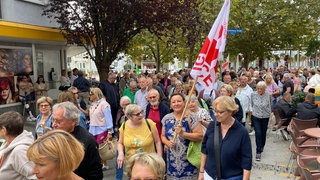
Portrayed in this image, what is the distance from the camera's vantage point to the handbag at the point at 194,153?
4086 millimetres

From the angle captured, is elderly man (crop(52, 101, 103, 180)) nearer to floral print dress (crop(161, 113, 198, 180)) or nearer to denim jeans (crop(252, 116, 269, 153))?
floral print dress (crop(161, 113, 198, 180))

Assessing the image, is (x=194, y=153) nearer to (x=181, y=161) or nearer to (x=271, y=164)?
(x=181, y=161)

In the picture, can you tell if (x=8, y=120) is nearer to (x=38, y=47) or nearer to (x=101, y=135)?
(x=101, y=135)

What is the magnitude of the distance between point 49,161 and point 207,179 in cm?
200

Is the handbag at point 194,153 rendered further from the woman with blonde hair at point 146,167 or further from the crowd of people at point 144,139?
the woman with blonde hair at point 146,167

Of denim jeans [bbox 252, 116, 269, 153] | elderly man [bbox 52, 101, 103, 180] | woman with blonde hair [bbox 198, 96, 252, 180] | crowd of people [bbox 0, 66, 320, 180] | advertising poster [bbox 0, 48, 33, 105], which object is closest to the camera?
crowd of people [bbox 0, 66, 320, 180]

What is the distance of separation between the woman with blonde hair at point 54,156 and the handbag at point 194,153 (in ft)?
6.90

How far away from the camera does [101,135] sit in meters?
5.80

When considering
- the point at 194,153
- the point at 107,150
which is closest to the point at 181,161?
the point at 194,153

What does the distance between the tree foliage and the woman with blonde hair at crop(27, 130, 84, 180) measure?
8.29 metres

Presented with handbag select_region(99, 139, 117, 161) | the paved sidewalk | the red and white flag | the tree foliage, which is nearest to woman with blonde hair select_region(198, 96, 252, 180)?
the red and white flag

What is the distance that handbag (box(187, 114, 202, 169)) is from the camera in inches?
161

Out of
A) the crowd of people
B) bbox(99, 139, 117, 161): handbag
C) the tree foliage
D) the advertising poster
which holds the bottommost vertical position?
bbox(99, 139, 117, 161): handbag

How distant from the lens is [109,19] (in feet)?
34.6
